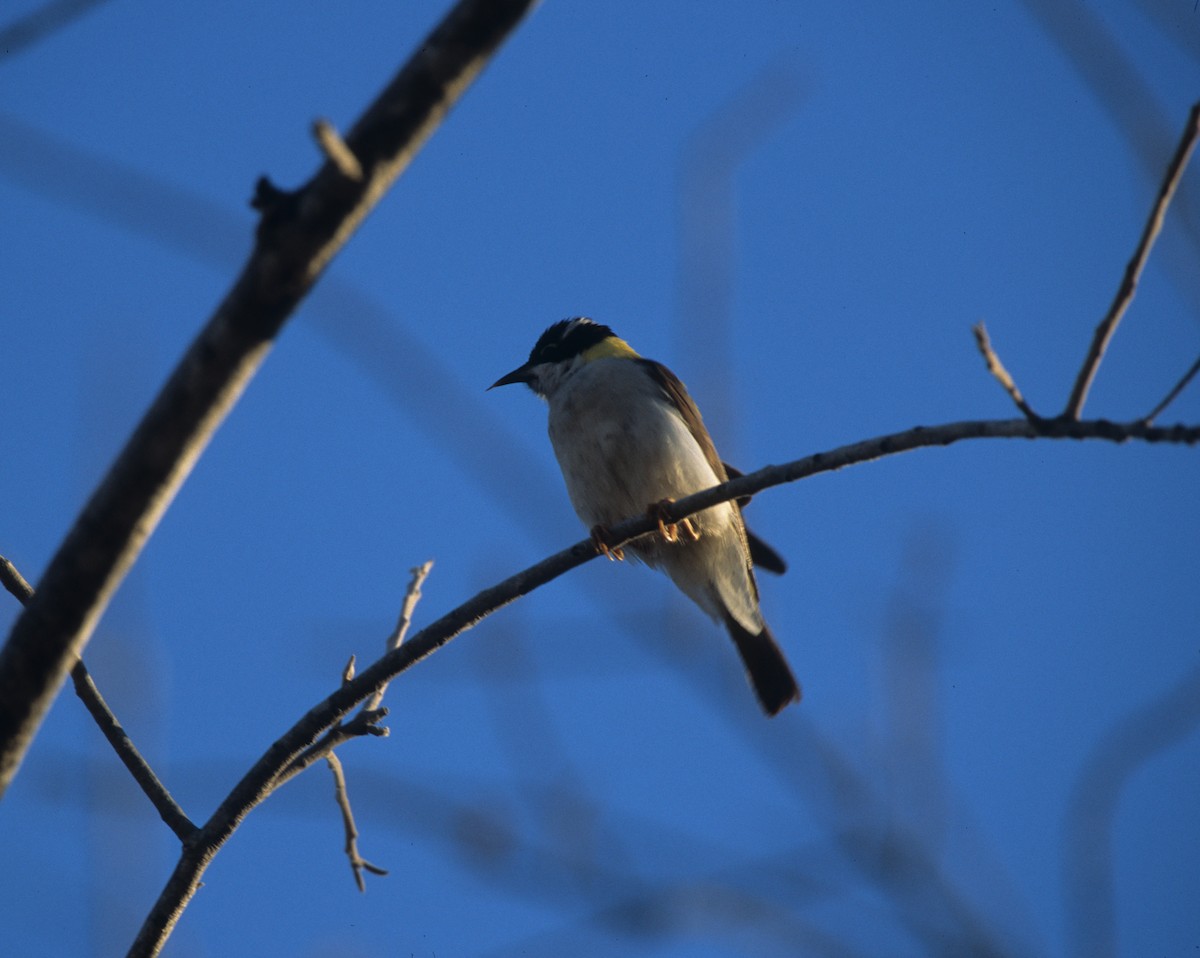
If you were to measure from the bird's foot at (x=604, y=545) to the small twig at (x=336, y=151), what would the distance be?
187cm

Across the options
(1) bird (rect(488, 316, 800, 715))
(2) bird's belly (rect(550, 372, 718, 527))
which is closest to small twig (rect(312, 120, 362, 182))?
(1) bird (rect(488, 316, 800, 715))

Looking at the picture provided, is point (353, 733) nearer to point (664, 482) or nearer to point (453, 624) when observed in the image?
point (453, 624)

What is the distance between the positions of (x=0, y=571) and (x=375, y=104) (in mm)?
1866

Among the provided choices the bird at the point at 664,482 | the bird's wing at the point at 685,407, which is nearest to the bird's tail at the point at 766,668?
the bird at the point at 664,482

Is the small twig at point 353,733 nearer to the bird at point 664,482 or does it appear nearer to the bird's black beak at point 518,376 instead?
the bird at point 664,482

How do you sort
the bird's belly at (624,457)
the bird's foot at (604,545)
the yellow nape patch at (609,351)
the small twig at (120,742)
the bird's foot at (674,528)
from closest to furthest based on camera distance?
the small twig at (120,742) < the bird's foot at (604,545) < the bird's foot at (674,528) < the bird's belly at (624,457) < the yellow nape patch at (609,351)

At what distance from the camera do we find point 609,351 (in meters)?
7.34

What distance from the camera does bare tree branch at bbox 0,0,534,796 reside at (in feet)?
5.92

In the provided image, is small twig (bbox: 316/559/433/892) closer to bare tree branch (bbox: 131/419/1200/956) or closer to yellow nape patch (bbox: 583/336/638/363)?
bare tree branch (bbox: 131/419/1200/956)

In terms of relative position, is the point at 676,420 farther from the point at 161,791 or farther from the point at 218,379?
the point at 218,379

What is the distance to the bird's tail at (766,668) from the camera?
6.38 meters

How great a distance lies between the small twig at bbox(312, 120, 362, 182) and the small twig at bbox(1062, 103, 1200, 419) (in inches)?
51.5

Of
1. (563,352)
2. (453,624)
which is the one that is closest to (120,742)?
(453,624)

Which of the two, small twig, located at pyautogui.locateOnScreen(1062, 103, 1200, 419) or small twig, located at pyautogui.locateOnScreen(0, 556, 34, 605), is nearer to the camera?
small twig, located at pyautogui.locateOnScreen(1062, 103, 1200, 419)
